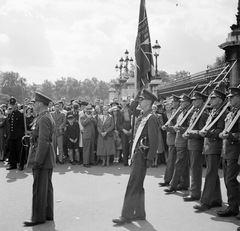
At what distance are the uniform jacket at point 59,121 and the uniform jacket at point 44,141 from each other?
622cm

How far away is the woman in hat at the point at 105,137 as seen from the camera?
11.6 m

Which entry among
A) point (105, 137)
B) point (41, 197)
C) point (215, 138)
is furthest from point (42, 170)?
point (105, 137)

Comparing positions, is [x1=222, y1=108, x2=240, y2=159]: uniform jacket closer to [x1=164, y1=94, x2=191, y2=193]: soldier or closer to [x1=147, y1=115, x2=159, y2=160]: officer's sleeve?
[x1=147, y1=115, x2=159, y2=160]: officer's sleeve

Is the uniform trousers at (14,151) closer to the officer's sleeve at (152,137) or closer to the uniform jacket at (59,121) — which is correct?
the uniform jacket at (59,121)

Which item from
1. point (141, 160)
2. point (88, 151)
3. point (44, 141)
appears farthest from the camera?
point (88, 151)

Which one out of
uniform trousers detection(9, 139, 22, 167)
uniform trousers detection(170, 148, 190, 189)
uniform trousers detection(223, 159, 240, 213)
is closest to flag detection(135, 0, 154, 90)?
uniform trousers detection(170, 148, 190, 189)

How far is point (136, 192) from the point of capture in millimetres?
5621

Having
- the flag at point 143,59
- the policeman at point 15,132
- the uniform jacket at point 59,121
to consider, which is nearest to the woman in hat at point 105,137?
the uniform jacket at point 59,121

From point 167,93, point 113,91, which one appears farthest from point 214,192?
point 113,91

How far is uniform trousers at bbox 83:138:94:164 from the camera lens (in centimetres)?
1145

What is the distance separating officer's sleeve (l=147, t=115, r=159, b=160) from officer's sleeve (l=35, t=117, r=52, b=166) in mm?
1651

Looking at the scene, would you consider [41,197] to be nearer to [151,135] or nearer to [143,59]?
[151,135]

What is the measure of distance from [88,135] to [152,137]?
6.34m

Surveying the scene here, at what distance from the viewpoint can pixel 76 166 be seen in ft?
37.0
